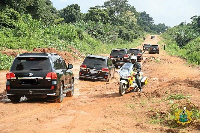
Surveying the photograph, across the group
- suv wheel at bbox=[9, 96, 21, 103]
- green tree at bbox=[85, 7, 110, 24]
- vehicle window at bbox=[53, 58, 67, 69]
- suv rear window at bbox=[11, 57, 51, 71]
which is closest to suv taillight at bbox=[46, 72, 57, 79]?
suv rear window at bbox=[11, 57, 51, 71]

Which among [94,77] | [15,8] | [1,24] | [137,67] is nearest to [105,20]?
[15,8]

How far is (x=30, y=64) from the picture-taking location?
10.8m

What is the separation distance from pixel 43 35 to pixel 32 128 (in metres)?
31.2

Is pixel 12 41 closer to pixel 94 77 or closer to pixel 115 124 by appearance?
pixel 94 77

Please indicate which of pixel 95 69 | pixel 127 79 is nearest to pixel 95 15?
pixel 95 69

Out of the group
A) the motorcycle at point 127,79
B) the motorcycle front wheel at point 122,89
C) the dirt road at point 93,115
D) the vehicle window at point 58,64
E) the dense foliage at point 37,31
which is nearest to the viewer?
the dirt road at point 93,115

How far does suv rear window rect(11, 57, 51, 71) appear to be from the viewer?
1069cm

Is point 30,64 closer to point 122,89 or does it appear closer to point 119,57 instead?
point 122,89

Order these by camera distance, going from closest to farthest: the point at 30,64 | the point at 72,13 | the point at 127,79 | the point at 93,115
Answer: the point at 93,115, the point at 30,64, the point at 127,79, the point at 72,13

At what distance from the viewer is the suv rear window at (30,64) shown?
1069 centimetres

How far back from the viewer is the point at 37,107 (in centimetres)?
1023

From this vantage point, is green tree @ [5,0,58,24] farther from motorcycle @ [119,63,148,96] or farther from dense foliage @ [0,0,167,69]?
motorcycle @ [119,63,148,96]

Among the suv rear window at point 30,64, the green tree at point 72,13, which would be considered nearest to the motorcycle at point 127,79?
the suv rear window at point 30,64

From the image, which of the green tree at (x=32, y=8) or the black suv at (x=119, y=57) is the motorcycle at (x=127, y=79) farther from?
the green tree at (x=32, y=8)
